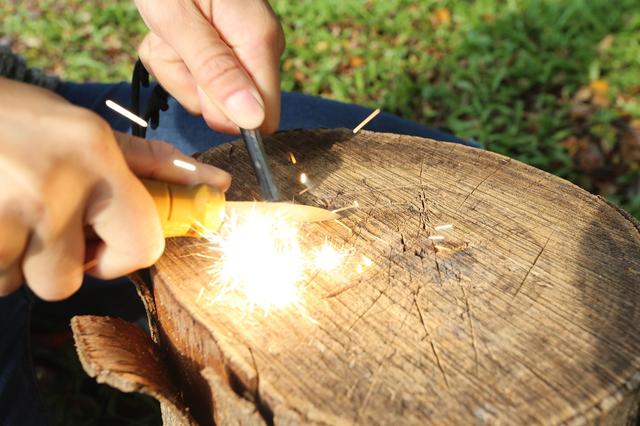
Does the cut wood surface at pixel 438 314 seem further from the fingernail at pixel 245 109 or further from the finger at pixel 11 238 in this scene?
the finger at pixel 11 238

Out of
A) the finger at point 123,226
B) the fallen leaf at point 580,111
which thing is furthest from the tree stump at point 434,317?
the fallen leaf at point 580,111

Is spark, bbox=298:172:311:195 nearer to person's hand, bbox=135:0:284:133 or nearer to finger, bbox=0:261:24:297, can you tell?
person's hand, bbox=135:0:284:133

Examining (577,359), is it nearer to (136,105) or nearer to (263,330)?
(263,330)

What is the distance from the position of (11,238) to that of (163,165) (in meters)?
0.40

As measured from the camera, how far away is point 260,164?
5.97 ft

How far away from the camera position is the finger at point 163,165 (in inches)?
57.3

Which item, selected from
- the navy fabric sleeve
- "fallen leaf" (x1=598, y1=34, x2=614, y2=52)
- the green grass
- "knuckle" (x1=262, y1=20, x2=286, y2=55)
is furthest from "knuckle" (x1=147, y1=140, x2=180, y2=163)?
"fallen leaf" (x1=598, y1=34, x2=614, y2=52)

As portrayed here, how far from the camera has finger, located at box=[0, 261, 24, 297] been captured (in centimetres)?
130

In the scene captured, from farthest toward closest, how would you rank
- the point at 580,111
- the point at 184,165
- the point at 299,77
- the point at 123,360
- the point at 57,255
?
the point at 299,77
the point at 580,111
the point at 184,165
the point at 123,360
the point at 57,255

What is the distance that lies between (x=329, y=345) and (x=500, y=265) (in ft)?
1.63

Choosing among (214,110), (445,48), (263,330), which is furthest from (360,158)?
(445,48)

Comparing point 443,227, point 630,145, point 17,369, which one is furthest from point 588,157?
point 17,369

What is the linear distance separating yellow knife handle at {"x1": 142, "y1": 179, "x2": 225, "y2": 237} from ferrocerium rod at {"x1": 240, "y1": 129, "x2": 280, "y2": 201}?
28 cm

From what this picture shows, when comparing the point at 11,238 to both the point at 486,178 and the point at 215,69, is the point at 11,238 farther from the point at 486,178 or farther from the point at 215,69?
the point at 486,178
